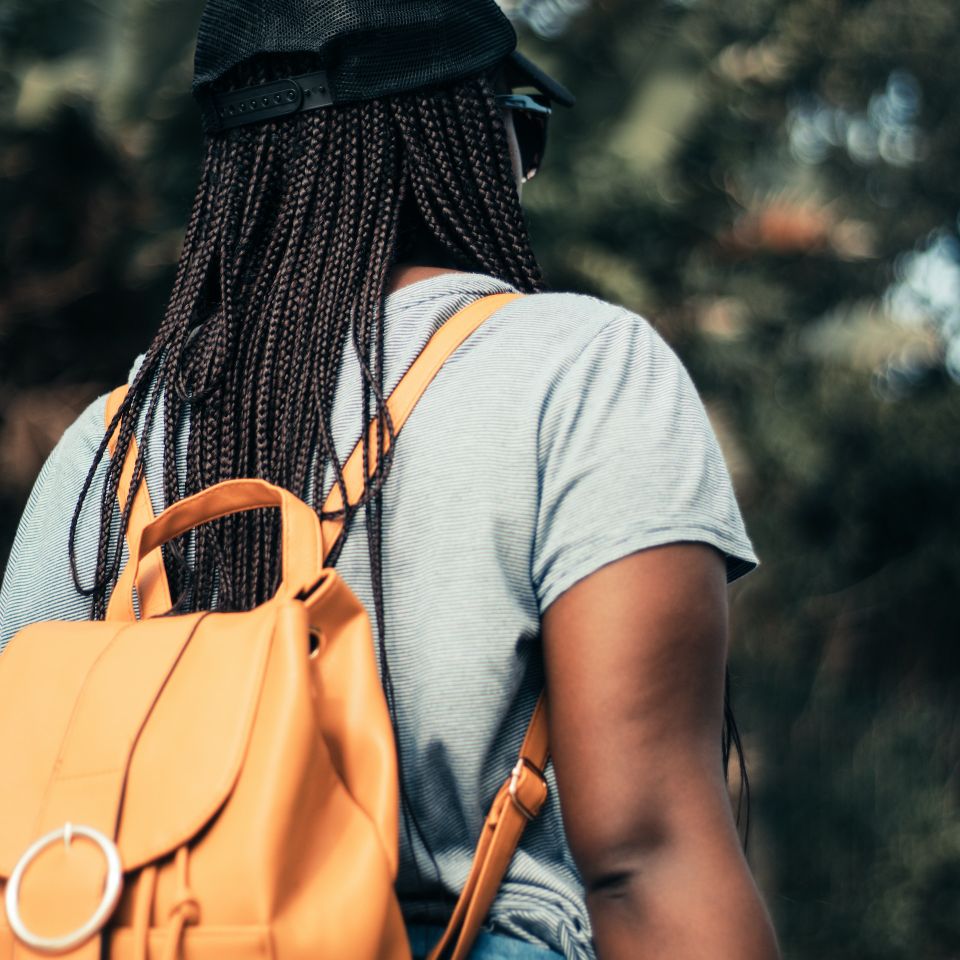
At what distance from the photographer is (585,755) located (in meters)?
1.08

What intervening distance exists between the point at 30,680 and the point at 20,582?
36 centimetres

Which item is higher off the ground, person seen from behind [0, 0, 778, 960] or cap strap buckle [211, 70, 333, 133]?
cap strap buckle [211, 70, 333, 133]

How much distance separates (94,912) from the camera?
0.97 metres

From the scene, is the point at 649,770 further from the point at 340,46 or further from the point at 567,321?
the point at 340,46

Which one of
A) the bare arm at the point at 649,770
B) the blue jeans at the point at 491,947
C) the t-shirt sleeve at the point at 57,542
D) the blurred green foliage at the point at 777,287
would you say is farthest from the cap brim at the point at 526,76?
the blurred green foliage at the point at 777,287

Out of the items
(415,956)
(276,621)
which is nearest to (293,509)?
(276,621)

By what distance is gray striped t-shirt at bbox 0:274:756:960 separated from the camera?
1.11 meters

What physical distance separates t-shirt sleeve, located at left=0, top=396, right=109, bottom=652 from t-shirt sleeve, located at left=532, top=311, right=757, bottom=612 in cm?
57

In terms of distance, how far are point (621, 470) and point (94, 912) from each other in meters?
0.59

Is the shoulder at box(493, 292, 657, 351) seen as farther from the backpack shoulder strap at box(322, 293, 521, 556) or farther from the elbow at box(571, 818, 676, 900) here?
the elbow at box(571, 818, 676, 900)

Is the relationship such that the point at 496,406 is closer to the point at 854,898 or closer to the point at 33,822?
the point at 33,822

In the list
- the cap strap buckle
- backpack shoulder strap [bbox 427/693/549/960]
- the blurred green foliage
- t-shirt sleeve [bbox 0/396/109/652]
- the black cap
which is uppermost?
the black cap

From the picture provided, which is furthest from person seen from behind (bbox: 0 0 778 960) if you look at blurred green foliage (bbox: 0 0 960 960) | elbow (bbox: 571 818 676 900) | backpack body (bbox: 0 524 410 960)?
blurred green foliage (bbox: 0 0 960 960)

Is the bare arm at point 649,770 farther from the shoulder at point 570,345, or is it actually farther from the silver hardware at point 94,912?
the silver hardware at point 94,912
